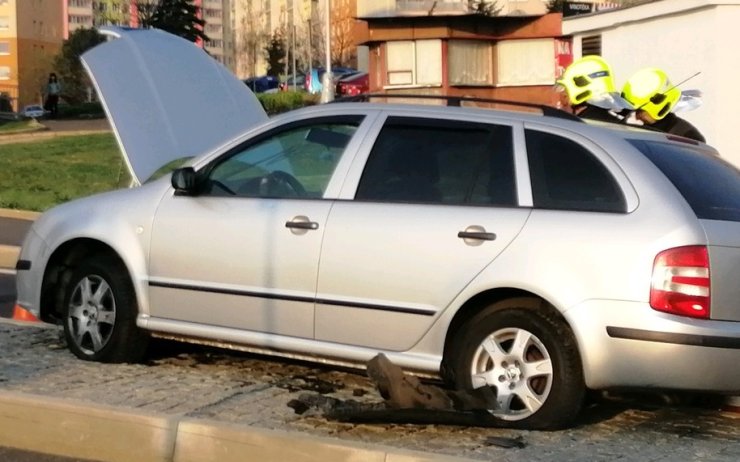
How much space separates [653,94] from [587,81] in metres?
0.47

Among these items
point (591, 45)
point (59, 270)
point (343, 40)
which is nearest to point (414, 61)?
point (591, 45)

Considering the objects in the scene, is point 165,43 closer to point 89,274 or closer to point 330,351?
point 89,274

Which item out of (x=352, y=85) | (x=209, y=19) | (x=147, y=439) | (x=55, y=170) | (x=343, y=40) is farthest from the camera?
(x=209, y=19)

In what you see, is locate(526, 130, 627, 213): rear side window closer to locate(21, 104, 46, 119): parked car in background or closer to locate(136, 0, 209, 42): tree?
locate(21, 104, 46, 119): parked car in background

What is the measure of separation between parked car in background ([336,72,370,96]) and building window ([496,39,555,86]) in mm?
9961

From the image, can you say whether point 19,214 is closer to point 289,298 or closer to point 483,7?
point 289,298

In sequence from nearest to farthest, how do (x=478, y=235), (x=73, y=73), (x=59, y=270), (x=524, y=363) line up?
(x=524, y=363), (x=478, y=235), (x=59, y=270), (x=73, y=73)

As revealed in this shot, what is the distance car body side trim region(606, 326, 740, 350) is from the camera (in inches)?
218

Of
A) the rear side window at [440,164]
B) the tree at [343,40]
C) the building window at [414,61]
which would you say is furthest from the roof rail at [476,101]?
the tree at [343,40]

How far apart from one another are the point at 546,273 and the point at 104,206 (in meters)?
2.87

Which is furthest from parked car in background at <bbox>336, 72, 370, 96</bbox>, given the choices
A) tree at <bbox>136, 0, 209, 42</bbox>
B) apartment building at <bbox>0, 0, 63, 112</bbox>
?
apartment building at <bbox>0, 0, 63, 112</bbox>

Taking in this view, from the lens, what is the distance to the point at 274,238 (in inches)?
261

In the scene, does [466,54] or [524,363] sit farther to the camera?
[466,54]

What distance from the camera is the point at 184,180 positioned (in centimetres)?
695
